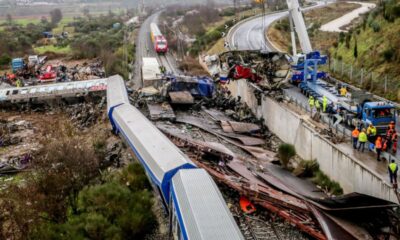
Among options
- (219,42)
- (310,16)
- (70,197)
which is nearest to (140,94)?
(70,197)

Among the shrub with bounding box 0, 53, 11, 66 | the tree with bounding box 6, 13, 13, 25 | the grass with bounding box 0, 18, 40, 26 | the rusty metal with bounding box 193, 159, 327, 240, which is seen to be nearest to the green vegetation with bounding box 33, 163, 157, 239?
the rusty metal with bounding box 193, 159, 327, 240

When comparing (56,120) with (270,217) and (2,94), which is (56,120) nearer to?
(2,94)

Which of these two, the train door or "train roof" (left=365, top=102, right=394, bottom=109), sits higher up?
"train roof" (left=365, top=102, right=394, bottom=109)

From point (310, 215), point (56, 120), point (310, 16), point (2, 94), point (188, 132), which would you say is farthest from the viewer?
point (310, 16)

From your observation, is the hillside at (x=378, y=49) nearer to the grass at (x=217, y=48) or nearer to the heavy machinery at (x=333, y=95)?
the heavy machinery at (x=333, y=95)

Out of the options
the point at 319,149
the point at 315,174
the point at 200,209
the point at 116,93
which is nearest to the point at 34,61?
the point at 116,93

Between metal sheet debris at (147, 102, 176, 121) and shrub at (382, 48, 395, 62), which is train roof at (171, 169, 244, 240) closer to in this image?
metal sheet debris at (147, 102, 176, 121)

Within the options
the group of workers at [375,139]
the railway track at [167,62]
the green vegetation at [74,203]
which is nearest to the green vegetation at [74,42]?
the railway track at [167,62]

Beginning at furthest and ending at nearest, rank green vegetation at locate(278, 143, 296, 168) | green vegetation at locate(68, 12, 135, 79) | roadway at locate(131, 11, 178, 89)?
green vegetation at locate(68, 12, 135, 79) < roadway at locate(131, 11, 178, 89) < green vegetation at locate(278, 143, 296, 168)
